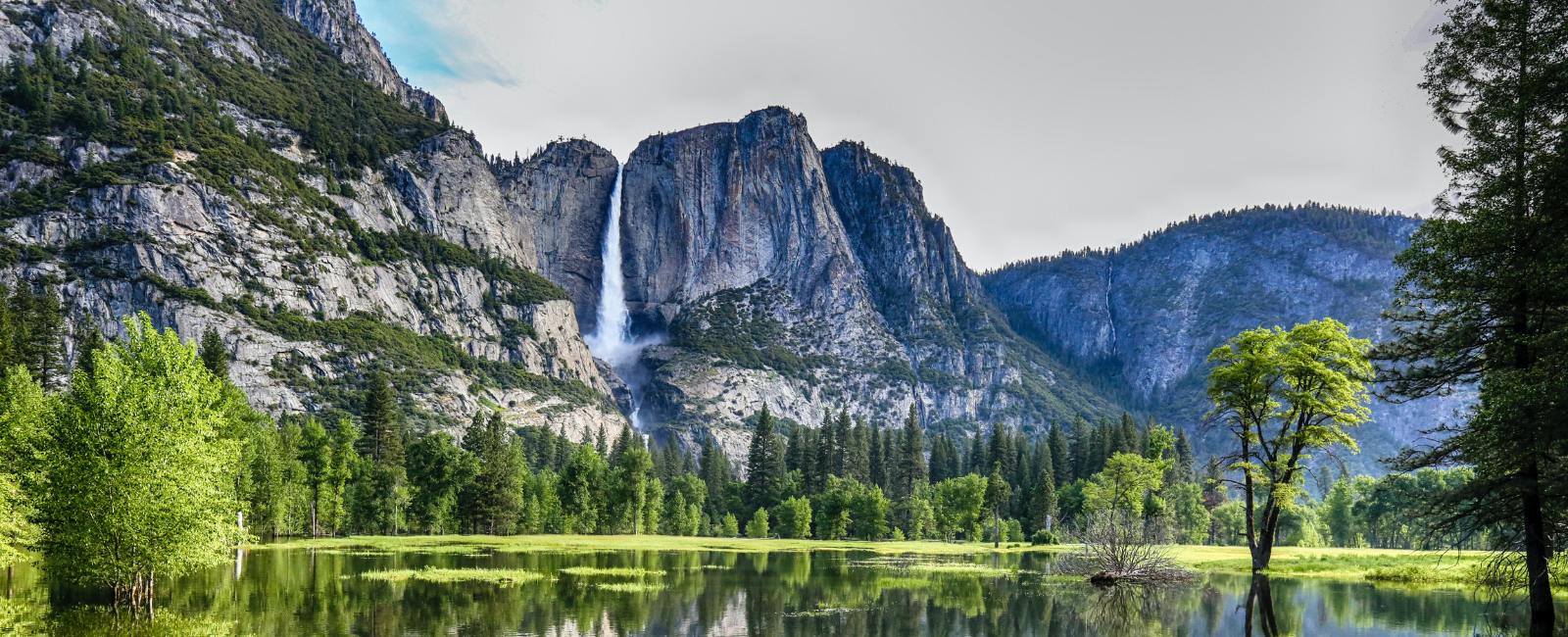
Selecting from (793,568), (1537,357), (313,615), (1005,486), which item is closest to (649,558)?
(793,568)

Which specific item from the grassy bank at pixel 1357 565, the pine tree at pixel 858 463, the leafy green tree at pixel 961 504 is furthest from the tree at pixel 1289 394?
the pine tree at pixel 858 463

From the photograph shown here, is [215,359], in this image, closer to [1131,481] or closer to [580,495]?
[580,495]

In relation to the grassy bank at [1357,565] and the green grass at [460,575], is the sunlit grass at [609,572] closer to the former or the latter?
the green grass at [460,575]

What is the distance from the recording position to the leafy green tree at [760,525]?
12488cm

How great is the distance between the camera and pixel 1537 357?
21.5 metres

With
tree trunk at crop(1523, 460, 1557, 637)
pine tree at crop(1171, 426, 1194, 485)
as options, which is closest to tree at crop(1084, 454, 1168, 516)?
pine tree at crop(1171, 426, 1194, 485)

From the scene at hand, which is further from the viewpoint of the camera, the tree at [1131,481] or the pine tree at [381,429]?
the pine tree at [381,429]

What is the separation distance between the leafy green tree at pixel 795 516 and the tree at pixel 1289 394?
3173 inches

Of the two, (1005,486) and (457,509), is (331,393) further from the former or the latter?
(1005,486)

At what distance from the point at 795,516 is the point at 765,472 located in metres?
19.6

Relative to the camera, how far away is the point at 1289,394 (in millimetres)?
42688

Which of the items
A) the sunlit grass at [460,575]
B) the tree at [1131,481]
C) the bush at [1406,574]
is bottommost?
the sunlit grass at [460,575]

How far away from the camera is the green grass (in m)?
43.1

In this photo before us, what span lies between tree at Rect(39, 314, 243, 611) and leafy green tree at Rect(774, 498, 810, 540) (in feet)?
319
